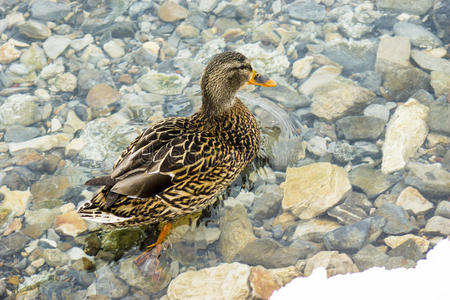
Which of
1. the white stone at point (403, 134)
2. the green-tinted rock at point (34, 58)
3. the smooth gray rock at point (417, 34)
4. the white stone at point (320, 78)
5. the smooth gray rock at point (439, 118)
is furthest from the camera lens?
the green-tinted rock at point (34, 58)

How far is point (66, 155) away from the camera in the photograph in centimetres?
479

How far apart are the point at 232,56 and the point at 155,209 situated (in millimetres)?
1500

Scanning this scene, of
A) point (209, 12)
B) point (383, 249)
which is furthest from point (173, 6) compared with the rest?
point (383, 249)

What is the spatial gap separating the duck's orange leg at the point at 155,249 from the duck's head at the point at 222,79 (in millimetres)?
1072

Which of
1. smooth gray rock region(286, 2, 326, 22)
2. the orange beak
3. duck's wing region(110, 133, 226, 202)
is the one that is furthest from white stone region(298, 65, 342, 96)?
duck's wing region(110, 133, 226, 202)

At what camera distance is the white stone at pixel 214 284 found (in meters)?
3.73

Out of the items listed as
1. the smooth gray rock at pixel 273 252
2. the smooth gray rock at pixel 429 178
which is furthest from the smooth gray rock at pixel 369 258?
the smooth gray rock at pixel 429 178

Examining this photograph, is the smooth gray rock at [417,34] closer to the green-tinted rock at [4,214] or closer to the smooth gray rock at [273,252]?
the smooth gray rock at [273,252]

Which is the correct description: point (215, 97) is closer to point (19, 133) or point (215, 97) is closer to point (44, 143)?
point (44, 143)

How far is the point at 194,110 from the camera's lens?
5.11 meters

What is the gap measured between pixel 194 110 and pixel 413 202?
2314 millimetres

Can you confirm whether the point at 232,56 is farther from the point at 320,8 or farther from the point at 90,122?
the point at 320,8

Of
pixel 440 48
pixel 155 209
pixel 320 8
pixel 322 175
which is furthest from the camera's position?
pixel 320 8

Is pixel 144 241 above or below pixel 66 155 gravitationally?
below
